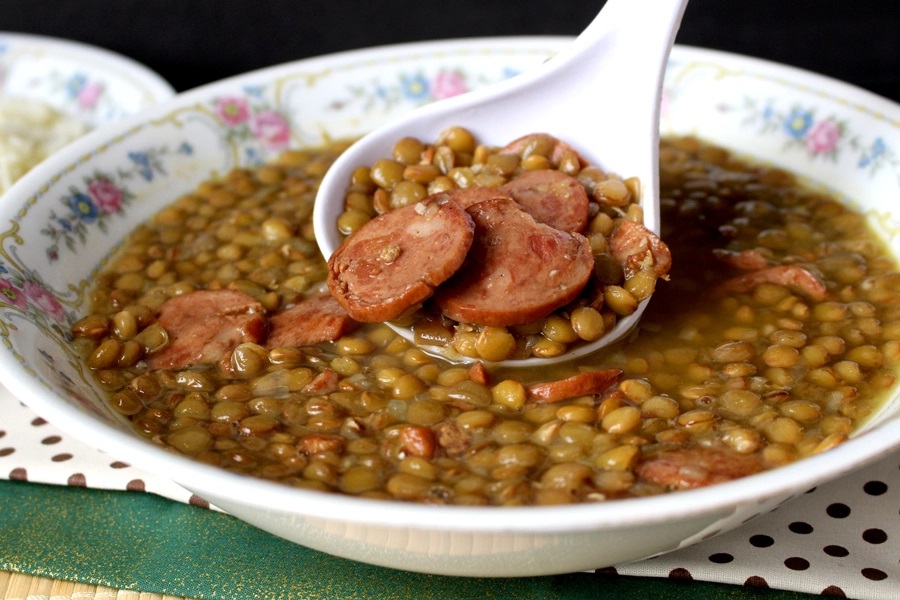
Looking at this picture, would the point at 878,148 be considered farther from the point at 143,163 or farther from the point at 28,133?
the point at 28,133

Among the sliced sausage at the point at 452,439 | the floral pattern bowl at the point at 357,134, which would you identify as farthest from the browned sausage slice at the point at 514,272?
the floral pattern bowl at the point at 357,134

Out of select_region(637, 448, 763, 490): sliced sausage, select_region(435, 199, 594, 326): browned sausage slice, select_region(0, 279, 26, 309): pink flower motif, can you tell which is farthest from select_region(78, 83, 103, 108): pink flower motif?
select_region(637, 448, 763, 490): sliced sausage

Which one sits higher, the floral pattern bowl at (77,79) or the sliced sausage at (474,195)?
the sliced sausage at (474,195)

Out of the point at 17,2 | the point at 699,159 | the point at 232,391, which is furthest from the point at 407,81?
the point at 17,2

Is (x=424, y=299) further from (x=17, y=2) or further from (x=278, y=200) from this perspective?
(x=17, y=2)

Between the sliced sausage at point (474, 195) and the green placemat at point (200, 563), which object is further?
the sliced sausage at point (474, 195)

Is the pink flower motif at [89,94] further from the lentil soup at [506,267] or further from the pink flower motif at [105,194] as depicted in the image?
the lentil soup at [506,267]
